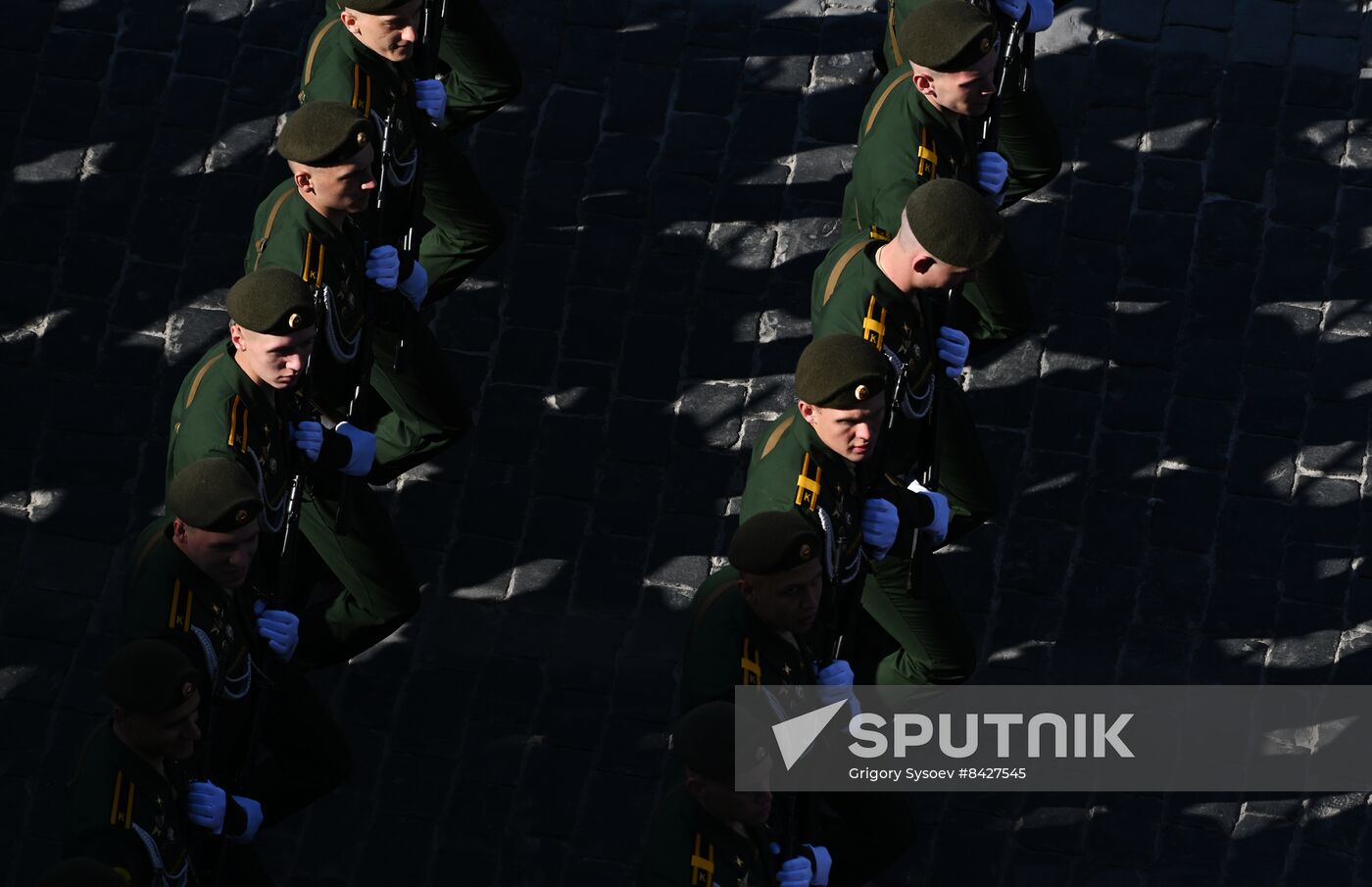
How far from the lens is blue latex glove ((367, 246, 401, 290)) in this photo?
8.95 metres

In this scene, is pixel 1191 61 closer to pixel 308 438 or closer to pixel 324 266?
pixel 324 266

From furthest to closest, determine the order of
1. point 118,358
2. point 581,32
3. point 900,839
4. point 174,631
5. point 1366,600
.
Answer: point 581,32 < point 118,358 < point 1366,600 < point 900,839 < point 174,631

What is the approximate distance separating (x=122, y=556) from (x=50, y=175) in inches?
89.4

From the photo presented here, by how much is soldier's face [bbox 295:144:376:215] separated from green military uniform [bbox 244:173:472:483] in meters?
0.09

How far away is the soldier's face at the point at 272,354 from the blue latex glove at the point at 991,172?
10.2 feet

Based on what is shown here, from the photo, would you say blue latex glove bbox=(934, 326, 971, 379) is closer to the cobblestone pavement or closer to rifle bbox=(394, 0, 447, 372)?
the cobblestone pavement

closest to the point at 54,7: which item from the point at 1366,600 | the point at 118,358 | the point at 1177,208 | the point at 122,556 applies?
the point at 118,358

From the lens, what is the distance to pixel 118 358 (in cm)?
1002

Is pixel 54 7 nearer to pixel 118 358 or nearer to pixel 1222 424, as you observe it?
pixel 118 358

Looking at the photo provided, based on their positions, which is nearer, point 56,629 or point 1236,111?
point 56,629

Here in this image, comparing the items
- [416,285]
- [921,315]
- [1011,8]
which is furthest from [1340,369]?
[416,285]

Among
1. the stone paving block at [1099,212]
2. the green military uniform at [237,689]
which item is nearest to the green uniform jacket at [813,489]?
the green military uniform at [237,689]

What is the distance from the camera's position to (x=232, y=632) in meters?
7.94

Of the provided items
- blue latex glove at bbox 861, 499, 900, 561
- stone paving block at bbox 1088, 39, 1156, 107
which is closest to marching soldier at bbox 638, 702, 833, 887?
blue latex glove at bbox 861, 499, 900, 561
